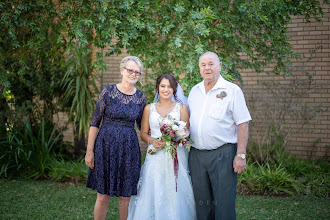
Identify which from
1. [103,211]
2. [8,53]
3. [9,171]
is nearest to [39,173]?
[9,171]

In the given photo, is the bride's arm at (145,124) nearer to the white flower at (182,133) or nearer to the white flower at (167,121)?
the white flower at (167,121)

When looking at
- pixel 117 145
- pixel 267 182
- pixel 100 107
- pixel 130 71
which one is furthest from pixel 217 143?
pixel 267 182

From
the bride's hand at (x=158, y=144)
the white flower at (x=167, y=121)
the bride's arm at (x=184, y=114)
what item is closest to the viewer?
the white flower at (x=167, y=121)

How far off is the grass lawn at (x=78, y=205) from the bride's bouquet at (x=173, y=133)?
6.88ft

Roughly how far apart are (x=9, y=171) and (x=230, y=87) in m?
6.04

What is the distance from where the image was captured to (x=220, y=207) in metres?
3.53

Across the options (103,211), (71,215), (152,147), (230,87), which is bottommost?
(71,215)

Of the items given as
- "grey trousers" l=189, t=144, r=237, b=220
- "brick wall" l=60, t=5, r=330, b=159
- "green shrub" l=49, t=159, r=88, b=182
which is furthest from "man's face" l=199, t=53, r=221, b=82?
"green shrub" l=49, t=159, r=88, b=182

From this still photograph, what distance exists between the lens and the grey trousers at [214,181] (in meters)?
3.53

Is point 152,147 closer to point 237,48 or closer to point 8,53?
point 237,48

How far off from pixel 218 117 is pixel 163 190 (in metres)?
1.09

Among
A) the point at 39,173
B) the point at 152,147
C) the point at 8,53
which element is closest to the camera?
the point at 152,147

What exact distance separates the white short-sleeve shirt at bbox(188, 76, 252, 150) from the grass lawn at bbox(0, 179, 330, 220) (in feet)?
6.87

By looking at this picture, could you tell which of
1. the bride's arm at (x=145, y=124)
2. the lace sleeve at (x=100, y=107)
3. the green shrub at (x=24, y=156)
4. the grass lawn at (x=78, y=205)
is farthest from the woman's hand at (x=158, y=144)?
the green shrub at (x=24, y=156)
